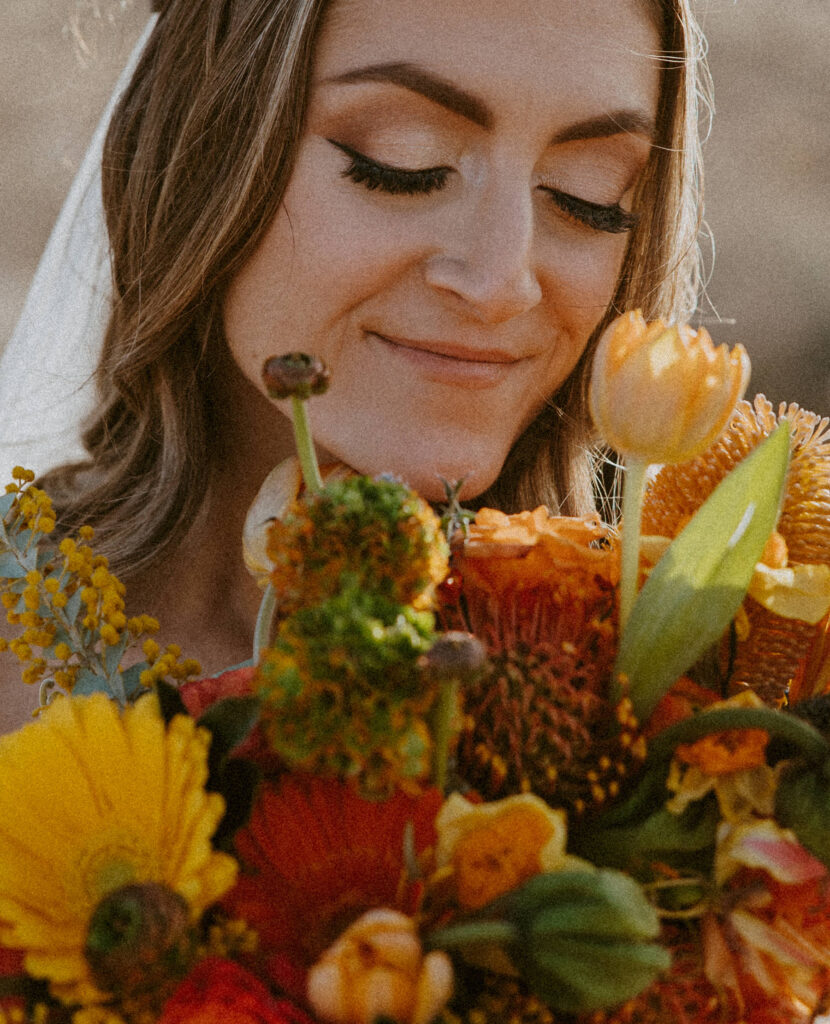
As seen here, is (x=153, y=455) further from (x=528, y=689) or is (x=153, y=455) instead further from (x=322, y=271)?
(x=528, y=689)

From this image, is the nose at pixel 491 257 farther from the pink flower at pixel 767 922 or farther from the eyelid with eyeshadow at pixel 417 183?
the pink flower at pixel 767 922

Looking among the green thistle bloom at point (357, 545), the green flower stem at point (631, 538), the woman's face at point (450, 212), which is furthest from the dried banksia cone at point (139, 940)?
the woman's face at point (450, 212)

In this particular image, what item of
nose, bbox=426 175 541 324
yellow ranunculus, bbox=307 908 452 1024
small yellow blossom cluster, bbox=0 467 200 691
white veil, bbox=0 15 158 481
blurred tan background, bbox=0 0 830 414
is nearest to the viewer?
yellow ranunculus, bbox=307 908 452 1024

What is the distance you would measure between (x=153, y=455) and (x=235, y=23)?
397 mm

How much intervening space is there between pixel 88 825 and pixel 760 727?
240mm

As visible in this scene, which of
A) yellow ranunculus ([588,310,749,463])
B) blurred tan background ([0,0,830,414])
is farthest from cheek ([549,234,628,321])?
blurred tan background ([0,0,830,414])

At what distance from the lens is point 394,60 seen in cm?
71

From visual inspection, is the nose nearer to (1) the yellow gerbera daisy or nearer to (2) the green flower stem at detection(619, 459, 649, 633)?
(2) the green flower stem at detection(619, 459, 649, 633)

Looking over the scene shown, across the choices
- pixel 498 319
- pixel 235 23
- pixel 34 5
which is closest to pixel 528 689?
pixel 498 319

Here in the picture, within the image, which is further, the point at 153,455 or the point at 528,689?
the point at 153,455

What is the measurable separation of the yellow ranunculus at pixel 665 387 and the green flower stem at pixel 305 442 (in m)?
0.12

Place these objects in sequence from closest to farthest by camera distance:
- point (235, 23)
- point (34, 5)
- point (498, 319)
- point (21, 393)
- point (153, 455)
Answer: point (498, 319)
point (235, 23)
point (153, 455)
point (21, 393)
point (34, 5)

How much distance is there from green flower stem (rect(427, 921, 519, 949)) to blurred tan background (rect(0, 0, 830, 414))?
1814 mm

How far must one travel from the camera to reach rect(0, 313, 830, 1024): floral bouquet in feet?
1.19
